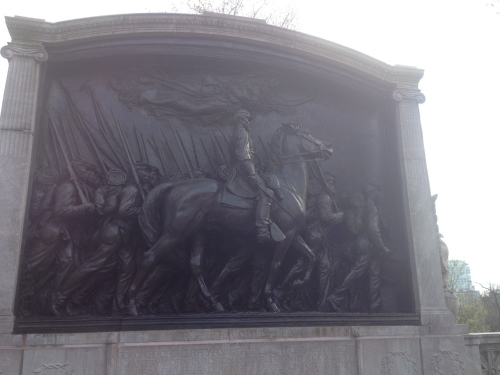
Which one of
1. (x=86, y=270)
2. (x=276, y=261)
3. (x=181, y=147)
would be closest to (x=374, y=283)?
(x=276, y=261)

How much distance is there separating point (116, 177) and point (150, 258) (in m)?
1.65

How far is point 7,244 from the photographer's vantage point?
303 inches

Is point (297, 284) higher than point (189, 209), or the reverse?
point (189, 209)

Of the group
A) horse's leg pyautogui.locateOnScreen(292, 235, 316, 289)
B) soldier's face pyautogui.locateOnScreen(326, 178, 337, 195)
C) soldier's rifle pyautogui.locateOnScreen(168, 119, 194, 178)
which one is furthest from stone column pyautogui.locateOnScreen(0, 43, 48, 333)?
soldier's face pyautogui.locateOnScreen(326, 178, 337, 195)

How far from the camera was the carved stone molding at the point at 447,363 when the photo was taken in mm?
8695

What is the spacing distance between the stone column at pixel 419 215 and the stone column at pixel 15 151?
7188 mm

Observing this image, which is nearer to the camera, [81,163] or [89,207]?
[89,207]

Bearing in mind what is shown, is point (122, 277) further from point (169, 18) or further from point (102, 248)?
point (169, 18)

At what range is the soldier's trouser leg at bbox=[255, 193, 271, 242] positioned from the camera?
848 cm

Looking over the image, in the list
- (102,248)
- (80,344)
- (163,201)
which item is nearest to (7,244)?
(102,248)

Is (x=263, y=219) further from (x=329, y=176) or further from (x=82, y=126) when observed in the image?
(x=82, y=126)

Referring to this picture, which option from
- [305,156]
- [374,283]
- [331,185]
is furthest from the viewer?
[331,185]

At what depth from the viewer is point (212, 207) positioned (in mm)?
8547

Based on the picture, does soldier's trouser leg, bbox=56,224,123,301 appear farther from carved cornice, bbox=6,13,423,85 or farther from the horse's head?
carved cornice, bbox=6,13,423,85
